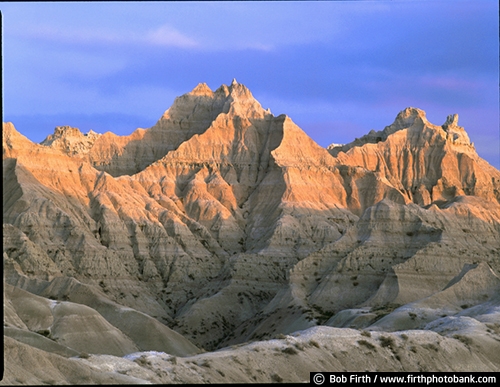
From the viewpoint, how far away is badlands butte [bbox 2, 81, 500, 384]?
65612 mm

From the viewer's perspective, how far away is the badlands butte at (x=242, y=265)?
6561 cm

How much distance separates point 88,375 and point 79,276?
350 feet

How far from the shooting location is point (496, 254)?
146375 mm

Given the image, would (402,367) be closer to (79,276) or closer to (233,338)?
(233,338)

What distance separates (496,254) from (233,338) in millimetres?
38170

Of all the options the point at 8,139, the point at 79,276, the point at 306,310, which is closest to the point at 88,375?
the point at 306,310

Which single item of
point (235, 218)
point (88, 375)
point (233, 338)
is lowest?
point (88, 375)

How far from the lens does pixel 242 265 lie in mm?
157750

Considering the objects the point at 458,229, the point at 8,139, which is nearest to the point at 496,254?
the point at 458,229

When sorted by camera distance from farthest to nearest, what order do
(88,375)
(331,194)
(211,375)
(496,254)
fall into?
1. (331,194)
2. (496,254)
3. (211,375)
4. (88,375)

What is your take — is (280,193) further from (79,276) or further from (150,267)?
(79,276)

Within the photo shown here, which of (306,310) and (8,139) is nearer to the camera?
(306,310)

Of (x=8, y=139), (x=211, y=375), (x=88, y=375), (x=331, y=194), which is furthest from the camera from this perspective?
(x=331, y=194)

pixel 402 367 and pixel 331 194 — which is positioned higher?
pixel 331 194
